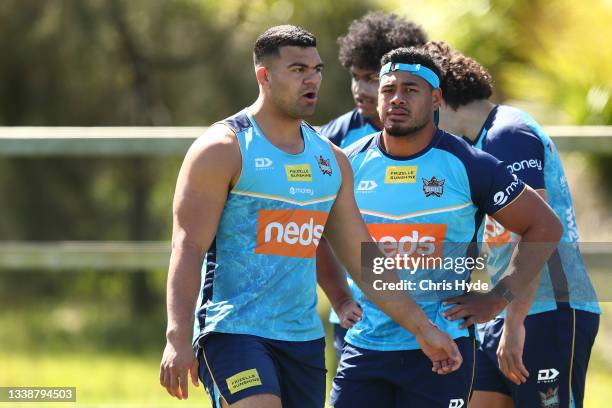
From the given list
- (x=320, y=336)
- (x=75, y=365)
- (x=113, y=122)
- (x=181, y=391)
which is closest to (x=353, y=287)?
(x=320, y=336)

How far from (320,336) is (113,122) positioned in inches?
384

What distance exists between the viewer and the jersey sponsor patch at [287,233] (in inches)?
177

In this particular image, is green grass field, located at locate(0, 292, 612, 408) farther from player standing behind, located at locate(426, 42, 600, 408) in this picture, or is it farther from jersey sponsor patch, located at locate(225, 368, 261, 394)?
jersey sponsor patch, located at locate(225, 368, 261, 394)


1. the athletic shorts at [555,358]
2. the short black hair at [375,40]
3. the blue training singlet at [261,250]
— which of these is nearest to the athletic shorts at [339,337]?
the athletic shorts at [555,358]

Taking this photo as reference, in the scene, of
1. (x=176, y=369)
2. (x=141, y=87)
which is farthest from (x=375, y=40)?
(x=141, y=87)

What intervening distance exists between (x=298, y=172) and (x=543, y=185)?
4.15ft

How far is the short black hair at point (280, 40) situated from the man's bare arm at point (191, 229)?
0.47m

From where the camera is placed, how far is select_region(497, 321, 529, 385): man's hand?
4.93m

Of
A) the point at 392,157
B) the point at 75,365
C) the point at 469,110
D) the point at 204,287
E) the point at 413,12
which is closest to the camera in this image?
the point at 204,287

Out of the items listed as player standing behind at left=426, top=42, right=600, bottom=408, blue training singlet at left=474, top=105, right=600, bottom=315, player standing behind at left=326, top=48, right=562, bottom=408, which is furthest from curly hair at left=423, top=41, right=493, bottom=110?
player standing behind at left=326, top=48, right=562, bottom=408

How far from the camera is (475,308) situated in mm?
4797

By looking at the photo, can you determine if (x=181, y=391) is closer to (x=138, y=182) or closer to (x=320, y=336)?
(x=320, y=336)

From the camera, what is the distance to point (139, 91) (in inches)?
563

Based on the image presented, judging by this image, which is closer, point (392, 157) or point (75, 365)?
point (392, 157)
